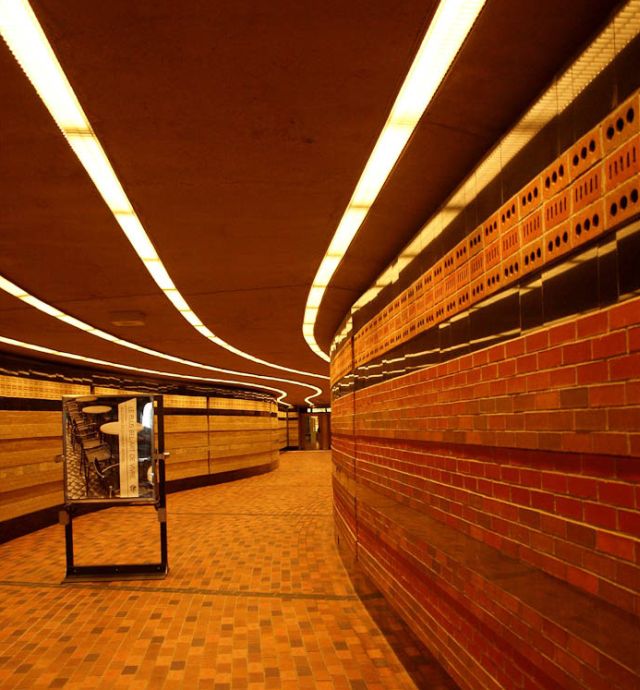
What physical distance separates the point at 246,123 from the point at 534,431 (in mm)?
1915

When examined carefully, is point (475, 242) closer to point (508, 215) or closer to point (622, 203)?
point (508, 215)

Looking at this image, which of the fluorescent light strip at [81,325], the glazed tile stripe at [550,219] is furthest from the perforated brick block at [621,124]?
the fluorescent light strip at [81,325]

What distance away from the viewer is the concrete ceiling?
2.04 metres

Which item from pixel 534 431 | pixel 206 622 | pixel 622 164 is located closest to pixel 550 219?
pixel 622 164

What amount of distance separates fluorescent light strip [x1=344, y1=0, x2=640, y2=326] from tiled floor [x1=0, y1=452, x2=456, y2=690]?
3.02m

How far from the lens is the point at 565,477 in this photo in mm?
2283

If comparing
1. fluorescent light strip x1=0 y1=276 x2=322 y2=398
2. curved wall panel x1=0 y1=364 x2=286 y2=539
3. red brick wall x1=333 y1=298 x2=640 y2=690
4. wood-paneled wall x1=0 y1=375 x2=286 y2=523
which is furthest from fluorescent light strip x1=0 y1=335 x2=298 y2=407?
red brick wall x1=333 y1=298 x2=640 y2=690

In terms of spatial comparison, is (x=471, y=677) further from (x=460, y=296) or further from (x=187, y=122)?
(x=187, y=122)

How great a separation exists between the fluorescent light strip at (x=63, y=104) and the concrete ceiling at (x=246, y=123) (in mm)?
45

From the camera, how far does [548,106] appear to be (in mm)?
2506

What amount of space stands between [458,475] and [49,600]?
4348mm

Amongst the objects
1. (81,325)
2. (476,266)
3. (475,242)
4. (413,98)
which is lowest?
(476,266)

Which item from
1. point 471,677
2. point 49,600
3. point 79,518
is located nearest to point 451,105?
point 471,677

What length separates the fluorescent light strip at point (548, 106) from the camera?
1990 mm
